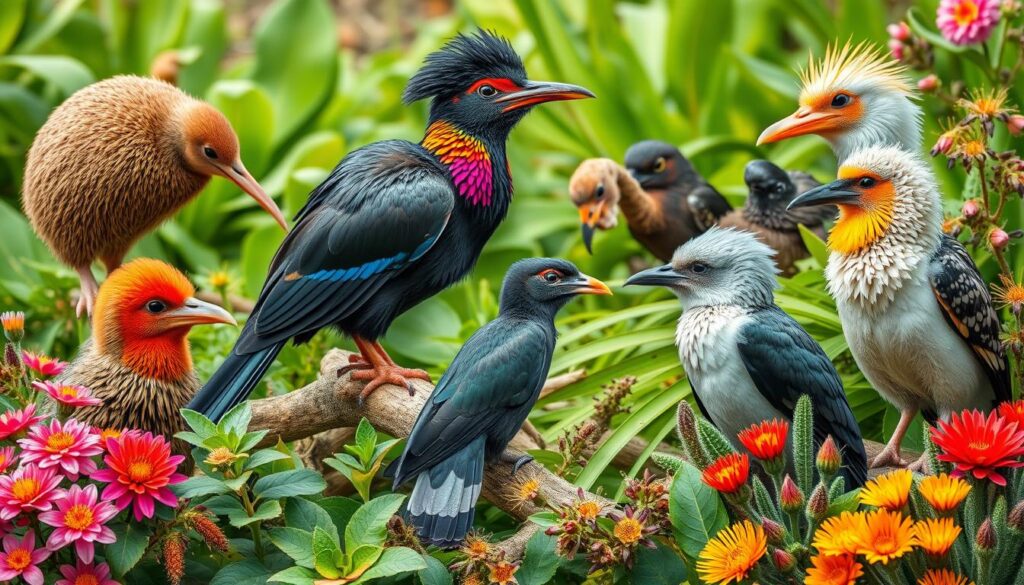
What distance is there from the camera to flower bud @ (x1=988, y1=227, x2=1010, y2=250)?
2615mm

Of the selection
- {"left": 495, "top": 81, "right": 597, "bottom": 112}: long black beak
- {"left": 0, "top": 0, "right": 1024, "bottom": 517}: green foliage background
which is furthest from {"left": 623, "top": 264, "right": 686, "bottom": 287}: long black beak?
{"left": 0, "top": 0, "right": 1024, "bottom": 517}: green foliage background

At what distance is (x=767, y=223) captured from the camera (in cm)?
375

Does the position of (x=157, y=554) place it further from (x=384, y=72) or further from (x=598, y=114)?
(x=384, y=72)

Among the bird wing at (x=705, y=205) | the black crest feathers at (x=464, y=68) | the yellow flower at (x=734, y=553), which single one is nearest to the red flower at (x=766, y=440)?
the yellow flower at (x=734, y=553)

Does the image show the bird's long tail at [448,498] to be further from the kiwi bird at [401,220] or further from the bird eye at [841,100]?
the bird eye at [841,100]

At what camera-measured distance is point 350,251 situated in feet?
8.69

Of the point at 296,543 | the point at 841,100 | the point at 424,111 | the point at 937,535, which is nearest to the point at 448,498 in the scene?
the point at 296,543

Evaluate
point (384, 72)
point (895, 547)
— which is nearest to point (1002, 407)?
point (895, 547)

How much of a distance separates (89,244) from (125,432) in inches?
32.0

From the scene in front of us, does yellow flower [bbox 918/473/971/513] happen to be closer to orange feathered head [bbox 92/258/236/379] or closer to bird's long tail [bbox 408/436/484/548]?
bird's long tail [bbox 408/436/484/548]

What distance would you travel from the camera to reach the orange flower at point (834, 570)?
2.12 m

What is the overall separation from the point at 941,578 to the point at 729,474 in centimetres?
41

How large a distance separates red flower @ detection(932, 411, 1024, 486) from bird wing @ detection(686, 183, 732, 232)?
1.81 m

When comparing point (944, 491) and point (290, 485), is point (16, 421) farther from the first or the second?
point (944, 491)
